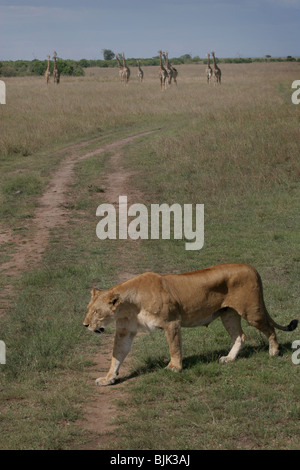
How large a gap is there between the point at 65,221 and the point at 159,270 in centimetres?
344

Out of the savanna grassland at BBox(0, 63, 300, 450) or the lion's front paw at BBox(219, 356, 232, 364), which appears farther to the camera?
the lion's front paw at BBox(219, 356, 232, 364)

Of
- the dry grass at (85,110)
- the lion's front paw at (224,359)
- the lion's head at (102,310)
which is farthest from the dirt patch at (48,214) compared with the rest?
the lion's front paw at (224,359)

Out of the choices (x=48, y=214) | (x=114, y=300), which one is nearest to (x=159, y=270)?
(x=114, y=300)

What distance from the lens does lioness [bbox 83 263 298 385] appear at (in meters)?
5.08

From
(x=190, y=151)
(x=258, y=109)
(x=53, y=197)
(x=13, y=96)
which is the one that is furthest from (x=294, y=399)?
(x=13, y=96)

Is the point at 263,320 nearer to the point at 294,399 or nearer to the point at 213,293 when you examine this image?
the point at 213,293

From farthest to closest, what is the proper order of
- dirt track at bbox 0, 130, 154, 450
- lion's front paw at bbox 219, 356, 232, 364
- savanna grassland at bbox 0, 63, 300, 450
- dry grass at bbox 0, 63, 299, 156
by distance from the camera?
dry grass at bbox 0, 63, 299, 156 < lion's front paw at bbox 219, 356, 232, 364 < dirt track at bbox 0, 130, 154, 450 < savanna grassland at bbox 0, 63, 300, 450

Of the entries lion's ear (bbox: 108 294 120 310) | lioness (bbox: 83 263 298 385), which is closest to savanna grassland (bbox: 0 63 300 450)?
lioness (bbox: 83 263 298 385)

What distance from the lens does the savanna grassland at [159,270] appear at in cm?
442

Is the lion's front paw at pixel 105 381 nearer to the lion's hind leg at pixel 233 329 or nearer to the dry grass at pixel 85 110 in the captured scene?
the lion's hind leg at pixel 233 329

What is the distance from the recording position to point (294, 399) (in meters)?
4.60

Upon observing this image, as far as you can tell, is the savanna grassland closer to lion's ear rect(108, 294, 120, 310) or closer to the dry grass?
the dry grass

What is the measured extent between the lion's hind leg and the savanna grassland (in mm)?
114

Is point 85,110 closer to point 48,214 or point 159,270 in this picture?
point 48,214
